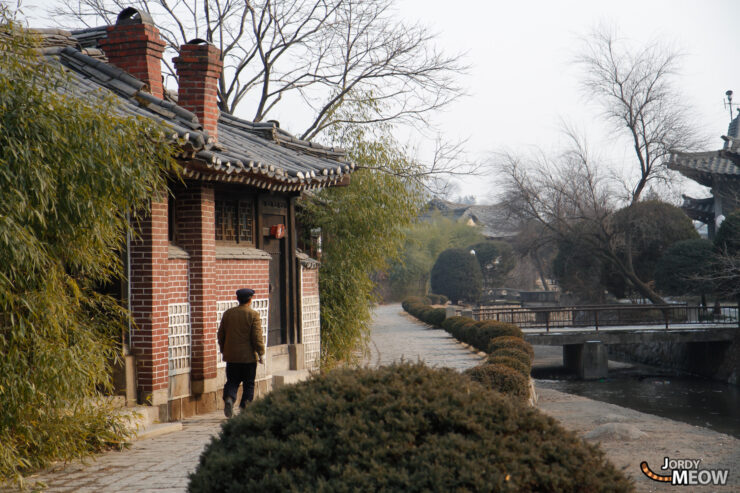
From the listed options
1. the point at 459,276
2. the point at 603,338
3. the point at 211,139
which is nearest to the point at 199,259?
the point at 211,139

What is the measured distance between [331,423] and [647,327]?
24332 millimetres

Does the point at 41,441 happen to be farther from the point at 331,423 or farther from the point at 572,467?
the point at 572,467

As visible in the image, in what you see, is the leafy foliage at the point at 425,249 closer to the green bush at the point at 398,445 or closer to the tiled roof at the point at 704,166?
the tiled roof at the point at 704,166

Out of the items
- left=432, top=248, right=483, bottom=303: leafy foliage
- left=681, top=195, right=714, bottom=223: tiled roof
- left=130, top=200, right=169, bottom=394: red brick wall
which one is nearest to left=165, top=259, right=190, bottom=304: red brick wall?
left=130, top=200, right=169, bottom=394: red brick wall

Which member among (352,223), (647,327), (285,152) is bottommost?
(647,327)

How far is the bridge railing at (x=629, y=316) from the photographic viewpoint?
82.5 feet

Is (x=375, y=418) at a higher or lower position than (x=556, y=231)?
lower

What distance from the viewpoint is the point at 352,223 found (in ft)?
43.8

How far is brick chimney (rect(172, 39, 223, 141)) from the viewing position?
9.35 m

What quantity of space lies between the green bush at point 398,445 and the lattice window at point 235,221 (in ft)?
20.9

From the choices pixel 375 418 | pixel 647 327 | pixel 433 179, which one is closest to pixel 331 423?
pixel 375 418

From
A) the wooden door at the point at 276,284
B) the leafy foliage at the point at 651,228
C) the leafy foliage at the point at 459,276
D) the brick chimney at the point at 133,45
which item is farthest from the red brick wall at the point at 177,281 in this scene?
the leafy foliage at the point at 459,276

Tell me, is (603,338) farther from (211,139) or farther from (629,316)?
(211,139)

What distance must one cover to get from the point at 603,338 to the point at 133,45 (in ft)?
65.9
